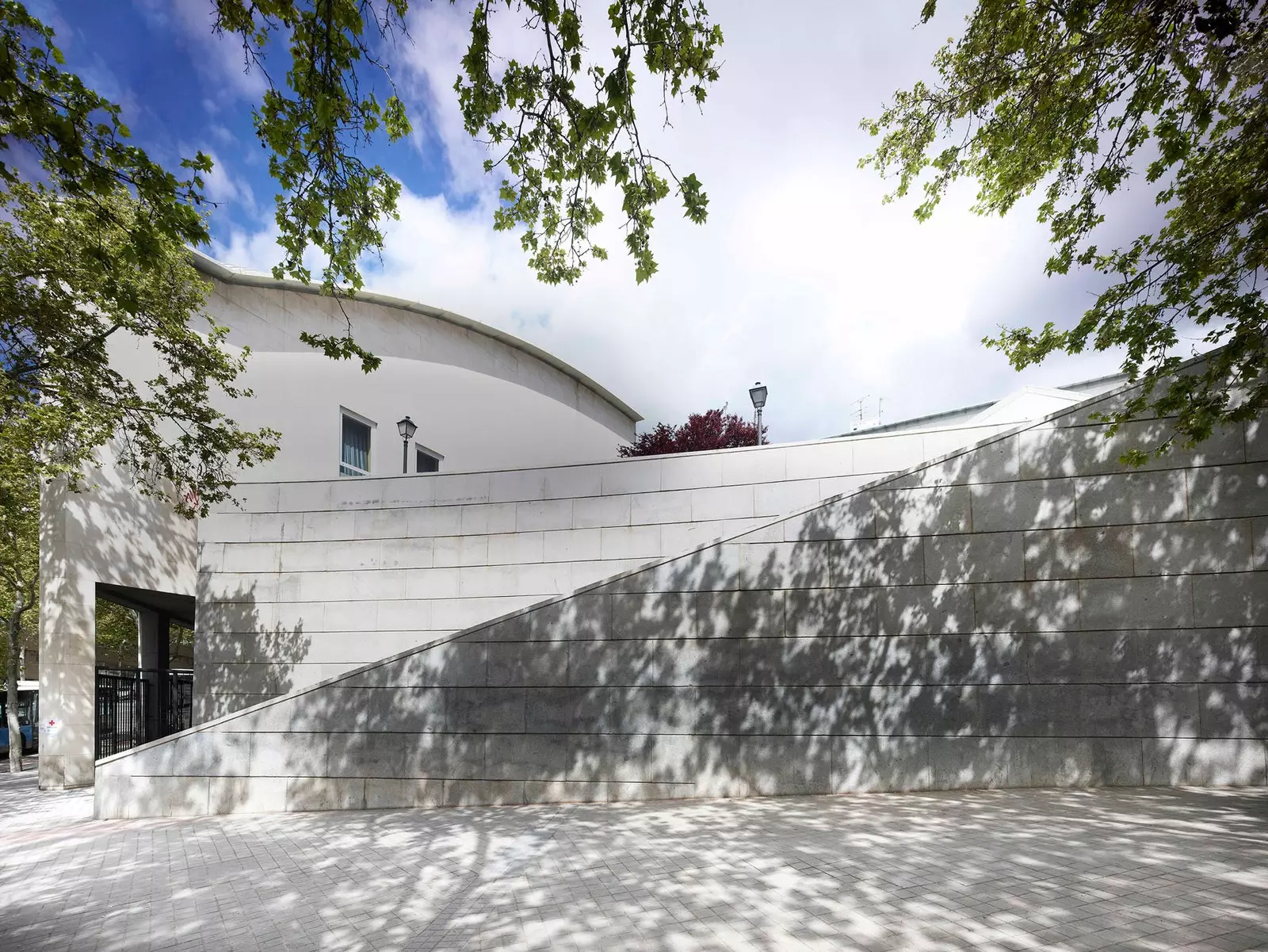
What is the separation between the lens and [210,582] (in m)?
13.2

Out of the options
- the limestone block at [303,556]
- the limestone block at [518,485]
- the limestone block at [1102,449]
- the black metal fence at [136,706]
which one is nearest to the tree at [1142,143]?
the limestone block at [1102,449]

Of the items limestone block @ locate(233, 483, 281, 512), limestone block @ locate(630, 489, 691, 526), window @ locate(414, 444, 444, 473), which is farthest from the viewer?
window @ locate(414, 444, 444, 473)

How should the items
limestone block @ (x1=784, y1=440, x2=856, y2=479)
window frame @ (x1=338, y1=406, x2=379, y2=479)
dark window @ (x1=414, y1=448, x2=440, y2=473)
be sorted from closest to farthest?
limestone block @ (x1=784, y1=440, x2=856, y2=479)
window frame @ (x1=338, y1=406, x2=379, y2=479)
dark window @ (x1=414, y1=448, x2=440, y2=473)

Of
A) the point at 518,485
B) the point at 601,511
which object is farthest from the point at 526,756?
the point at 518,485

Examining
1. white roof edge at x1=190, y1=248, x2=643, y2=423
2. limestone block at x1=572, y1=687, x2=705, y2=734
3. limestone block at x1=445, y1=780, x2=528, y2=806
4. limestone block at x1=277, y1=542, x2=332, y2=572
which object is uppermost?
white roof edge at x1=190, y1=248, x2=643, y2=423

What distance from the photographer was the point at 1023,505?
8.51m

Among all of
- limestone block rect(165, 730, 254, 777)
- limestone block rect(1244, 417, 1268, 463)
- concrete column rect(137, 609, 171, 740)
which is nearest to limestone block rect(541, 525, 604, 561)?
limestone block rect(165, 730, 254, 777)

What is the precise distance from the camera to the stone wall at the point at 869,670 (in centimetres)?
795

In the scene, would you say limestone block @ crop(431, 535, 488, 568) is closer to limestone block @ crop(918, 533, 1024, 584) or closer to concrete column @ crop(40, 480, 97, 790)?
limestone block @ crop(918, 533, 1024, 584)

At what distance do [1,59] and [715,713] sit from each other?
8.76m

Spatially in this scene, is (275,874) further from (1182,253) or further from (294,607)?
(1182,253)

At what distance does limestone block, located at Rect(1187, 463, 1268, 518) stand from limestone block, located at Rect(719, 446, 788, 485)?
5.43 m

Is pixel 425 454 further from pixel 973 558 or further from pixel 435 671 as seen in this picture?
pixel 973 558

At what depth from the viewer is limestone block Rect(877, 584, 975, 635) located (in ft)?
27.8
